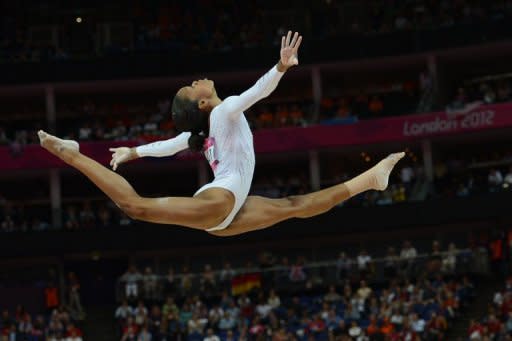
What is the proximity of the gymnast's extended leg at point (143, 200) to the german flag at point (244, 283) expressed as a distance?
988 inches

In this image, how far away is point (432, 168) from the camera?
136 feet

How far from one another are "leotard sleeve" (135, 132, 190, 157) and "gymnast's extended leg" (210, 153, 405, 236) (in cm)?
107

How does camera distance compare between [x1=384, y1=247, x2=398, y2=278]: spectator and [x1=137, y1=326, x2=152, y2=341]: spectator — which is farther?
[x1=384, y1=247, x2=398, y2=278]: spectator

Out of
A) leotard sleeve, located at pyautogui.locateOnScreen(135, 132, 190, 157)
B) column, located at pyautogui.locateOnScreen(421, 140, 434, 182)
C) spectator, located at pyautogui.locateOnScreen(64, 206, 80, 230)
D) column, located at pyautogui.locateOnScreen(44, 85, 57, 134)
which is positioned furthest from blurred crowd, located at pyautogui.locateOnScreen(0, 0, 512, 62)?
leotard sleeve, located at pyautogui.locateOnScreen(135, 132, 190, 157)

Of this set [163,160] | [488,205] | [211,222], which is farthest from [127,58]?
[211,222]

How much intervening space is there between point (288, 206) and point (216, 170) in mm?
962

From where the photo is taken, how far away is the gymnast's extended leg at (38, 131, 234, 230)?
1078 centimetres

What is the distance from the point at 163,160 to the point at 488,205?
13960 mm

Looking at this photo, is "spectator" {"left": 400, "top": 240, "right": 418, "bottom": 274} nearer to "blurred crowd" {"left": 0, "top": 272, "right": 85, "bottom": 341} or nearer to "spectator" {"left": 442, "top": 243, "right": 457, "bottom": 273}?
"spectator" {"left": 442, "top": 243, "right": 457, "bottom": 273}

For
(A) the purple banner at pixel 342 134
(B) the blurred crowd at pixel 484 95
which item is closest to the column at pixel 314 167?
(A) the purple banner at pixel 342 134

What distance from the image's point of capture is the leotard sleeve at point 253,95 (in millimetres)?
10773

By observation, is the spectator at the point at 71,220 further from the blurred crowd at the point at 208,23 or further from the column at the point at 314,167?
the column at the point at 314,167

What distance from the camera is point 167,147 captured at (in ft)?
40.4

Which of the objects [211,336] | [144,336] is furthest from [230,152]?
[144,336]
